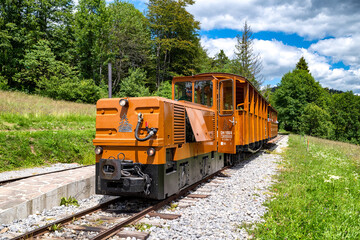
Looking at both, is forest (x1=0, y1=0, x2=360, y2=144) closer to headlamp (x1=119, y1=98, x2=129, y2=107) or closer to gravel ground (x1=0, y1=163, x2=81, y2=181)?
gravel ground (x1=0, y1=163, x2=81, y2=181)

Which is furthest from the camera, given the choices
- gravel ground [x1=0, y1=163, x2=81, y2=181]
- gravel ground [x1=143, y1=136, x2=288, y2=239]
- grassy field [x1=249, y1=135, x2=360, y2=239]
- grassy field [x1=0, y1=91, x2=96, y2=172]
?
grassy field [x1=0, y1=91, x2=96, y2=172]

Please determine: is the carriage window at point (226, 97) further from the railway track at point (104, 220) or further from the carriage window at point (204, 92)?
the railway track at point (104, 220)

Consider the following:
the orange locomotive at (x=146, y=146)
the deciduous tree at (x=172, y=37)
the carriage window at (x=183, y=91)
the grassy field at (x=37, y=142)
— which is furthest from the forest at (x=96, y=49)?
the orange locomotive at (x=146, y=146)

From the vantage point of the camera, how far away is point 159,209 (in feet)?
18.5

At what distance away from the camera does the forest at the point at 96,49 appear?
2945cm

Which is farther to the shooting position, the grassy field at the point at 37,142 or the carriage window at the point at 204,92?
the grassy field at the point at 37,142

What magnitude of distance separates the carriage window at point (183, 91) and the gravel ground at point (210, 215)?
298cm

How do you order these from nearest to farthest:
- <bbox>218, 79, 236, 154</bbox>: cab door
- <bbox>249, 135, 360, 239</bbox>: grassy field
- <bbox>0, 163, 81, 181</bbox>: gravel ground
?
<bbox>249, 135, 360, 239</bbox>: grassy field → <bbox>0, 163, 81, 181</bbox>: gravel ground → <bbox>218, 79, 236, 154</bbox>: cab door

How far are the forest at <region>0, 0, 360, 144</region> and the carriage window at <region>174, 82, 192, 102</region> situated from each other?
802 inches

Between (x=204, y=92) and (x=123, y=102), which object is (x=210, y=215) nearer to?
(x=123, y=102)

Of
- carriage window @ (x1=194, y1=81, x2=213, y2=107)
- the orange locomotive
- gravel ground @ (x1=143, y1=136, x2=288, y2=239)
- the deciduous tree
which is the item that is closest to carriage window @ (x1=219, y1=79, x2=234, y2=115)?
carriage window @ (x1=194, y1=81, x2=213, y2=107)

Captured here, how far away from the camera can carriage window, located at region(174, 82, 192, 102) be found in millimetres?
9172

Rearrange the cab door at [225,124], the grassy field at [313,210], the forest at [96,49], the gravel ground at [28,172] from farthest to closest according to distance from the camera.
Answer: the forest at [96,49] → the cab door at [225,124] → the gravel ground at [28,172] → the grassy field at [313,210]

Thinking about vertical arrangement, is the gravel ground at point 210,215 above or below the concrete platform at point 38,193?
below
